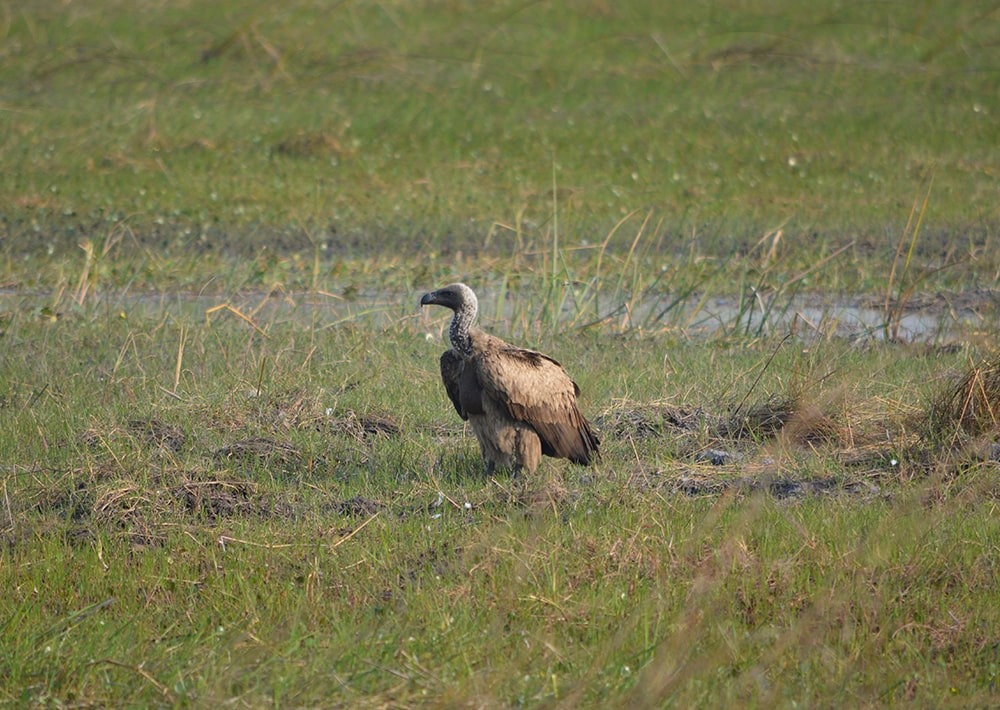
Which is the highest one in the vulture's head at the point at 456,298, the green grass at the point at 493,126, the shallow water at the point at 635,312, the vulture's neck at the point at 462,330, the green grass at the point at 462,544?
the vulture's head at the point at 456,298

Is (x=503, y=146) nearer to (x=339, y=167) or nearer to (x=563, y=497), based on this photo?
(x=339, y=167)

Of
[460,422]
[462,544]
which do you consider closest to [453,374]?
[460,422]

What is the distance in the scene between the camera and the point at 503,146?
15133 millimetres

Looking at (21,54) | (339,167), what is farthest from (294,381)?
(21,54)

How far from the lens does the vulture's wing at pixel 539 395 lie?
236 inches

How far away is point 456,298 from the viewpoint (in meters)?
6.45

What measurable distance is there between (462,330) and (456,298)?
0.69 feet

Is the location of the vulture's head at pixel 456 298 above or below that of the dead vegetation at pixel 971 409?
above

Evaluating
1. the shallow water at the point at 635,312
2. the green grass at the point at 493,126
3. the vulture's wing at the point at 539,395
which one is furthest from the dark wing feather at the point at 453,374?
the green grass at the point at 493,126

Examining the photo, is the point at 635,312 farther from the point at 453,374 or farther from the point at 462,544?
the point at 462,544

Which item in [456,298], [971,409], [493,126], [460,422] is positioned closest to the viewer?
[971,409]

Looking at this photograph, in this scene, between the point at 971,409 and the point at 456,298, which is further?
the point at 456,298

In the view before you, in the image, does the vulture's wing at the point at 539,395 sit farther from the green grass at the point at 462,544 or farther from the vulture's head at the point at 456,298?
the vulture's head at the point at 456,298

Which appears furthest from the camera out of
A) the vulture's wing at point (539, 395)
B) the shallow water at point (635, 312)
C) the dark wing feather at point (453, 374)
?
the shallow water at point (635, 312)
